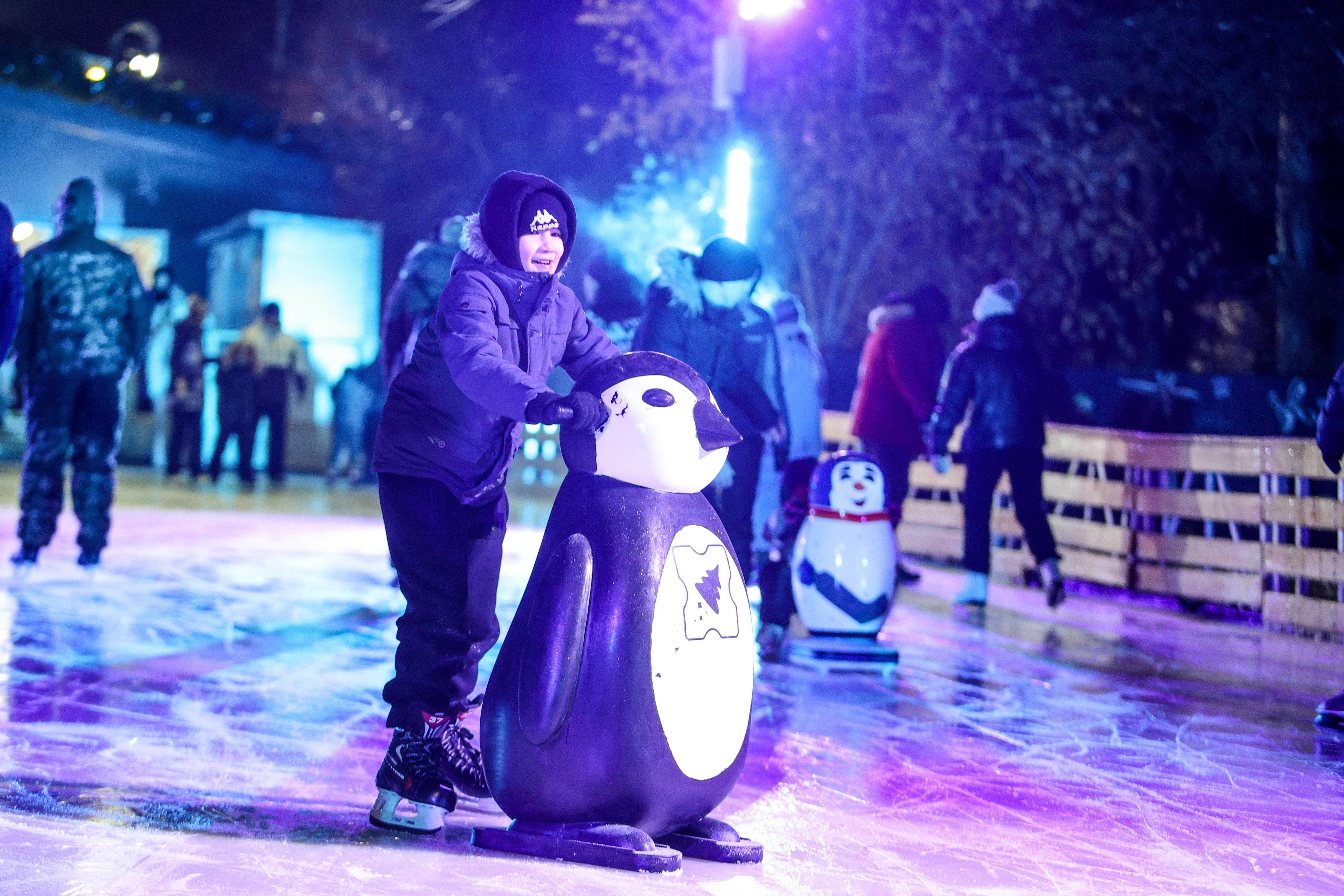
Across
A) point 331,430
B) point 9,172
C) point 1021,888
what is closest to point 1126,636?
point 1021,888

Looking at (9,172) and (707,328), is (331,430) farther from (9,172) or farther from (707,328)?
(707,328)

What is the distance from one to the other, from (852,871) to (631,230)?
1853cm

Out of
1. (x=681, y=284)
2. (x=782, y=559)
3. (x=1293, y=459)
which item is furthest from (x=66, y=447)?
(x=1293, y=459)

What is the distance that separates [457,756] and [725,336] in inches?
104

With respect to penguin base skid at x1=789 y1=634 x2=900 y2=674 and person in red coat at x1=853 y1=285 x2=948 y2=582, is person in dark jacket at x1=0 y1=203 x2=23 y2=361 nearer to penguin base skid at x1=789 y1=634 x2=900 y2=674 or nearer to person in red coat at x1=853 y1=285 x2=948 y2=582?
penguin base skid at x1=789 y1=634 x2=900 y2=674

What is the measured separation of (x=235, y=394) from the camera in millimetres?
14617

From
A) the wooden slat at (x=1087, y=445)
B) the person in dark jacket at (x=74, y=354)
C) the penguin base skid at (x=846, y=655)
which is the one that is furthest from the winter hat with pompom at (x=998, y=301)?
the person in dark jacket at (x=74, y=354)

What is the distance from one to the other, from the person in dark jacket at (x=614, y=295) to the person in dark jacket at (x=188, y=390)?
30.8ft

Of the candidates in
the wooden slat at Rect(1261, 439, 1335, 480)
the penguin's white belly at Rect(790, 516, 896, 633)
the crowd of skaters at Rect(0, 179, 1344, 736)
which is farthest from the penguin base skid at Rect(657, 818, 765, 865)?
the wooden slat at Rect(1261, 439, 1335, 480)

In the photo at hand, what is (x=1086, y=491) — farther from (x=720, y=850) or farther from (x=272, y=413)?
(x=272, y=413)

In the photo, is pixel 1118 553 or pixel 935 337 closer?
pixel 935 337

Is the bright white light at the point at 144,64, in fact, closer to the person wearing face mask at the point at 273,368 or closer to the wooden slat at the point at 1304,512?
the person wearing face mask at the point at 273,368

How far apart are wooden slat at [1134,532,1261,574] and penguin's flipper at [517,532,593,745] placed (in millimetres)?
6443

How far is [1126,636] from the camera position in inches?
283
